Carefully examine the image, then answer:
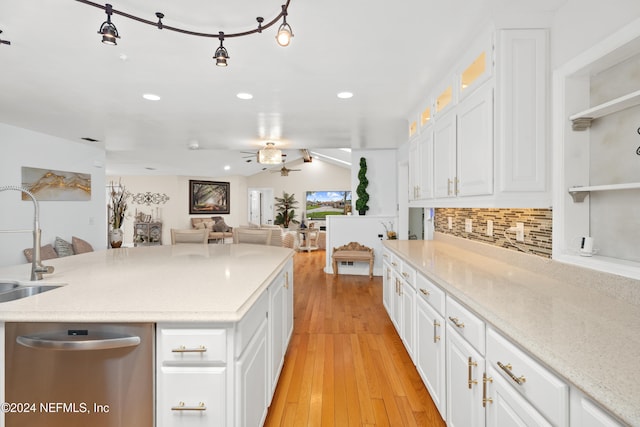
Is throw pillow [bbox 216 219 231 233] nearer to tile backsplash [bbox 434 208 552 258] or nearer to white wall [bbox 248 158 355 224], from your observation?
white wall [bbox 248 158 355 224]

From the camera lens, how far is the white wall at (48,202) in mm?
4332

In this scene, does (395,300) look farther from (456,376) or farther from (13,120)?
(13,120)

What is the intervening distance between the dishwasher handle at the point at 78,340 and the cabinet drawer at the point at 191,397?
198mm

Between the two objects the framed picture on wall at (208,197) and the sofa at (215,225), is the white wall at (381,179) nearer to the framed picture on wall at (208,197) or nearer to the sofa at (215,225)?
the sofa at (215,225)

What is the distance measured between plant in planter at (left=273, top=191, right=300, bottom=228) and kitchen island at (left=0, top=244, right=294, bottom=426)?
10.0 m


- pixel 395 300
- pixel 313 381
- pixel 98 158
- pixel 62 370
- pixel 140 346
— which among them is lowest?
pixel 313 381

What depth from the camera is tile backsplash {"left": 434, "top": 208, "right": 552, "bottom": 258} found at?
80.3 inches

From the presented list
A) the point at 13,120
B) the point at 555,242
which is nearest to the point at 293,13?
the point at 555,242

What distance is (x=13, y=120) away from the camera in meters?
4.12

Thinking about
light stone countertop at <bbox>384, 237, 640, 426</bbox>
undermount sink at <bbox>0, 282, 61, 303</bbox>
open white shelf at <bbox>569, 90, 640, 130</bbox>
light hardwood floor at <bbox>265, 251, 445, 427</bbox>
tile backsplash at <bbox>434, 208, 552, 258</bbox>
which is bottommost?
light hardwood floor at <bbox>265, 251, 445, 427</bbox>

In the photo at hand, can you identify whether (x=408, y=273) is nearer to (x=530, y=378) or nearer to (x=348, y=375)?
(x=348, y=375)

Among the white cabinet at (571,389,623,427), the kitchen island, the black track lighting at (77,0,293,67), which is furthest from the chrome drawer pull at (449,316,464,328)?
the black track lighting at (77,0,293,67)

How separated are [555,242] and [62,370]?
7.67 feet

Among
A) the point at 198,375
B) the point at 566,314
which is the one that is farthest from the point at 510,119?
the point at 198,375
